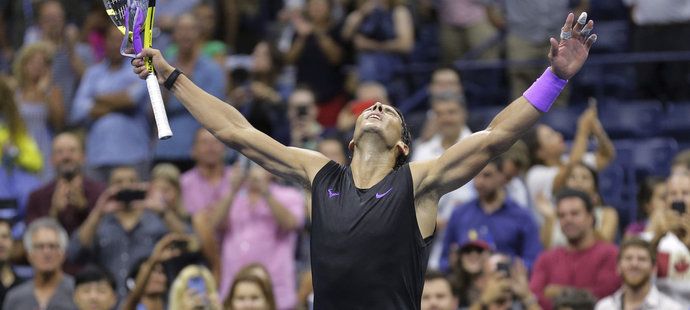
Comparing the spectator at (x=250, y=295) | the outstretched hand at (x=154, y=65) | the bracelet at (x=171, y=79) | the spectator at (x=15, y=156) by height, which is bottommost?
the spectator at (x=250, y=295)

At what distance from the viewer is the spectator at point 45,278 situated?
11.2 meters

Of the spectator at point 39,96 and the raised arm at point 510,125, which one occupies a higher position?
the spectator at point 39,96

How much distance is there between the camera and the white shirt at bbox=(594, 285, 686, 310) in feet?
33.1

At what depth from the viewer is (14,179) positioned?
1369 centimetres

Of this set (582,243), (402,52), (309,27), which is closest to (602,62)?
(402,52)

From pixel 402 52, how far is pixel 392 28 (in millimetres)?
329

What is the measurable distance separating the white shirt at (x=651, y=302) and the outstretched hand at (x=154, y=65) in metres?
3.97

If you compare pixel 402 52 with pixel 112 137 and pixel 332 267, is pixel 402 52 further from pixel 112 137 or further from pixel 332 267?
pixel 332 267

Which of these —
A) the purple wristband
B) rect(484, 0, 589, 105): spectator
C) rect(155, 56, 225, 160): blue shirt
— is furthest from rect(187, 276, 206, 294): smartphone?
rect(484, 0, 589, 105): spectator

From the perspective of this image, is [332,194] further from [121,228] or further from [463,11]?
[463,11]

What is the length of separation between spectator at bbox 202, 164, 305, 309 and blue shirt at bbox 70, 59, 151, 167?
6.88 feet

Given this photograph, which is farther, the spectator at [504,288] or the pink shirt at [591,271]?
the pink shirt at [591,271]

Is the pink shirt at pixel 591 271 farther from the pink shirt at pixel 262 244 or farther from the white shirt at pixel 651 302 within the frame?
the pink shirt at pixel 262 244

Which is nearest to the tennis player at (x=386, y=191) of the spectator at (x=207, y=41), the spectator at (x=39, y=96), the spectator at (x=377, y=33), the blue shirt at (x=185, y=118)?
the blue shirt at (x=185, y=118)
